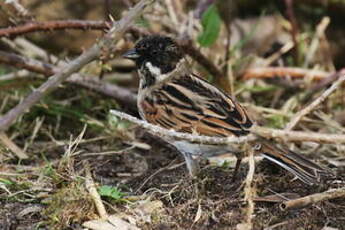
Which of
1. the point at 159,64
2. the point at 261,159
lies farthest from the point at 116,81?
the point at 261,159

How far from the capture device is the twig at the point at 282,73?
20.4 ft

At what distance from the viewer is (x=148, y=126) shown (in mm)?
3514

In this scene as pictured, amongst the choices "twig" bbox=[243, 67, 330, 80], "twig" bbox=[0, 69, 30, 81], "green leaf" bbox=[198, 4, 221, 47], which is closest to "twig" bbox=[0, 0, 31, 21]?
"twig" bbox=[0, 69, 30, 81]

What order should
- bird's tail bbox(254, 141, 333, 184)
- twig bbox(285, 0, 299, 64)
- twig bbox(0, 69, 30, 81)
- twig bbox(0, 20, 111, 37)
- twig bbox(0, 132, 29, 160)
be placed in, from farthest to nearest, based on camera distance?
twig bbox(285, 0, 299, 64)
twig bbox(0, 69, 30, 81)
twig bbox(0, 20, 111, 37)
twig bbox(0, 132, 29, 160)
bird's tail bbox(254, 141, 333, 184)

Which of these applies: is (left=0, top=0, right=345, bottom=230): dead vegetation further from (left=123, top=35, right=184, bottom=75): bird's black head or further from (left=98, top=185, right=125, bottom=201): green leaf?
(left=123, top=35, right=184, bottom=75): bird's black head

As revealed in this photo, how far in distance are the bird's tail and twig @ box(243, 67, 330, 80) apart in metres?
2.26

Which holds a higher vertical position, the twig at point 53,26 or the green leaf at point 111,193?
the twig at point 53,26

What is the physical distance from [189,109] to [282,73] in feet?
7.21

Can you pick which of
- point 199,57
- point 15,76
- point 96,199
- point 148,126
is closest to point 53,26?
point 15,76

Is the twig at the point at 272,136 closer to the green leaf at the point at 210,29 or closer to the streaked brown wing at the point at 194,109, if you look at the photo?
the streaked brown wing at the point at 194,109

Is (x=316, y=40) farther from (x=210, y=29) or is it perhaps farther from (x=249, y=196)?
(x=249, y=196)

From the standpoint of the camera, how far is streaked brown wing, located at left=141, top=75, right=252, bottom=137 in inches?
164

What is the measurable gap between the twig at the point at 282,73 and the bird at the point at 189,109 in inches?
61.3

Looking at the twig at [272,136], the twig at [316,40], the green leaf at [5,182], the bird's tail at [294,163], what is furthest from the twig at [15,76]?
the twig at [316,40]
